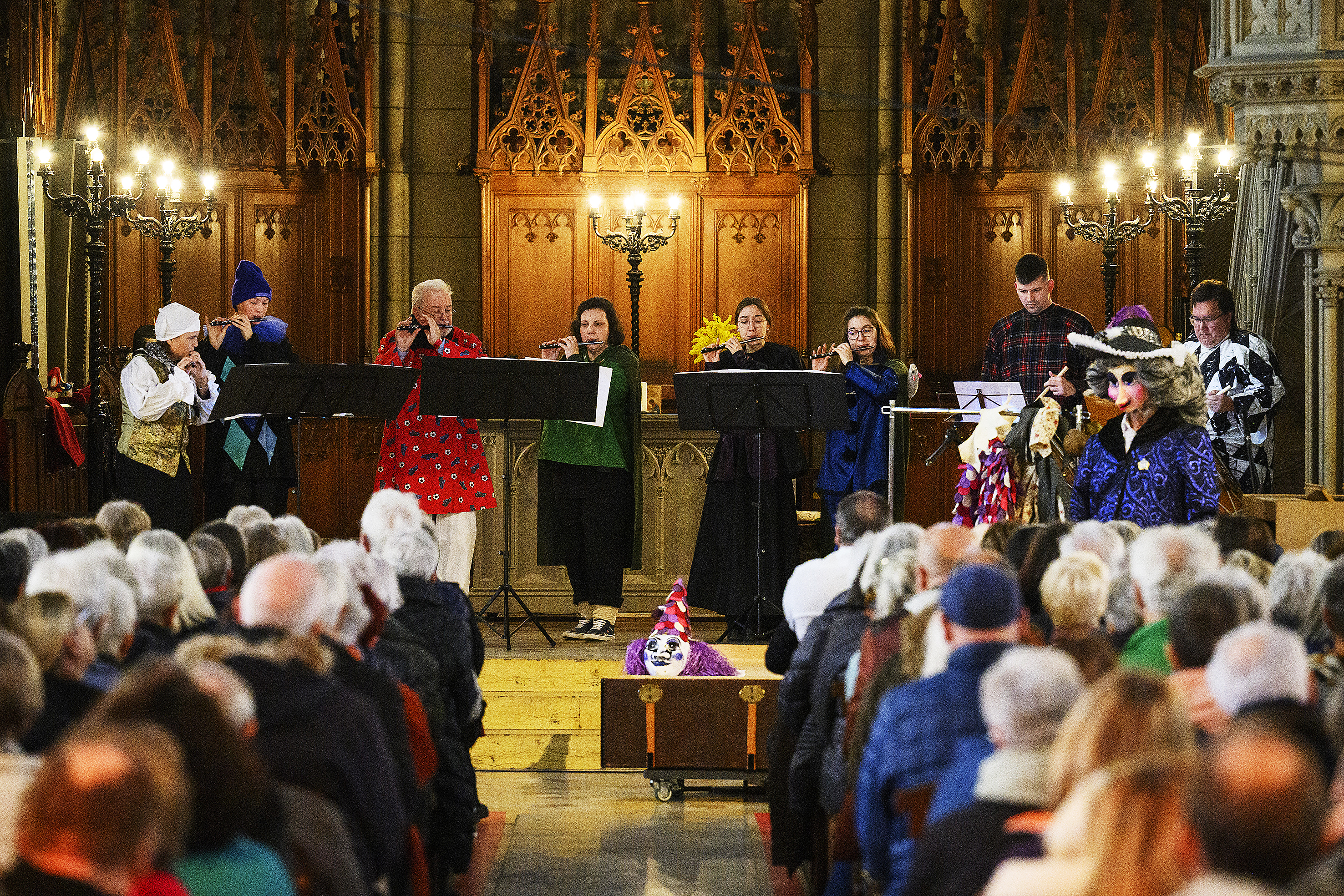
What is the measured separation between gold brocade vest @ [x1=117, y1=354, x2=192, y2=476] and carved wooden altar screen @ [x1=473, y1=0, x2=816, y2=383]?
374 cm

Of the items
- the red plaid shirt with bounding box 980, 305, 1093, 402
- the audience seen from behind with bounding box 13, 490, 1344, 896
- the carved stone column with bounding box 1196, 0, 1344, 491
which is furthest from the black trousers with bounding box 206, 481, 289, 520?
the carved stone column with bounding box 1196, 0, 1344, 491

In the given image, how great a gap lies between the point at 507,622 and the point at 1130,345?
318 centimetres

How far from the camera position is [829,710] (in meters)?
5.11

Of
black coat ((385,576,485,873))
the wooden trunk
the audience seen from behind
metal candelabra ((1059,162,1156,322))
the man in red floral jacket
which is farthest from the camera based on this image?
metal candelabra ((1059,162,1156,322))

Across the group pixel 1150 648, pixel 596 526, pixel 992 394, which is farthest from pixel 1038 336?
pixel 1150 648

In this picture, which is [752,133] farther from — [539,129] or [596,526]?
[596,526]

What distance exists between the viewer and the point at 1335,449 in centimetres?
812

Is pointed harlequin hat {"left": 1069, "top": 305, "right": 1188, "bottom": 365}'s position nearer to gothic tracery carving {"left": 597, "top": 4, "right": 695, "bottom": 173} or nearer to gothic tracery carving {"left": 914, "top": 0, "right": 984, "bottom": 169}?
gothic tracery carving {"left": 914, "top": 0, "right": 984, "bottom": 169}

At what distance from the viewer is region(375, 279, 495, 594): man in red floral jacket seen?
8422 millimetres

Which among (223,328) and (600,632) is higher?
(223,328)

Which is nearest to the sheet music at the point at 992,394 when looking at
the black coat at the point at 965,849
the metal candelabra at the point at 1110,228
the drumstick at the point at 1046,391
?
the drumstick at the point at 1046,391

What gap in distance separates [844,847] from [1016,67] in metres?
8.03

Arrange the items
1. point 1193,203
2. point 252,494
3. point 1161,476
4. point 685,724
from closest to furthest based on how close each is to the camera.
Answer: point 1161,476 → point 685,724 → point 252,494 → point 1193,203

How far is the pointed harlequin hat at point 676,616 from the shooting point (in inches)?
283
